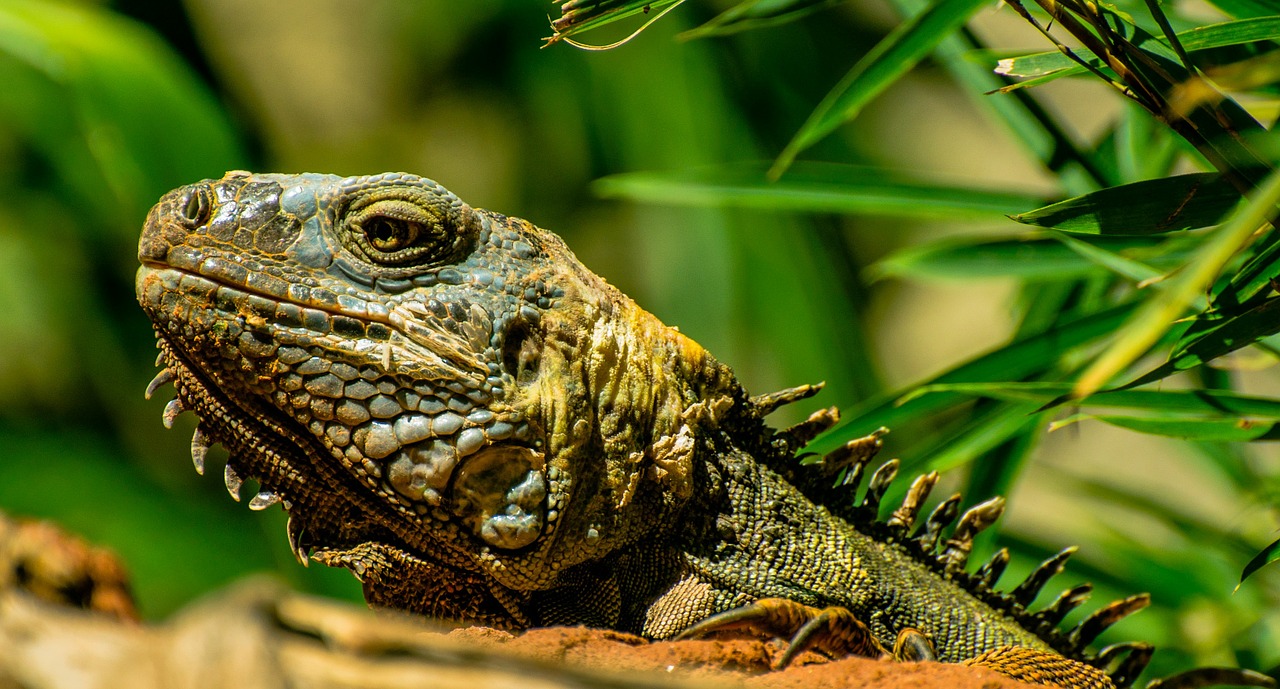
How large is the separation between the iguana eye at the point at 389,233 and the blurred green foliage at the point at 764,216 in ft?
3.32

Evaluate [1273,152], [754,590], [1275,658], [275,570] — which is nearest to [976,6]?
[1273,152]

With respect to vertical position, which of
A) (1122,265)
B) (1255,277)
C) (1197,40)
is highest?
(1197,40)

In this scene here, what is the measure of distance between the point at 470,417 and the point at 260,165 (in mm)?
4872

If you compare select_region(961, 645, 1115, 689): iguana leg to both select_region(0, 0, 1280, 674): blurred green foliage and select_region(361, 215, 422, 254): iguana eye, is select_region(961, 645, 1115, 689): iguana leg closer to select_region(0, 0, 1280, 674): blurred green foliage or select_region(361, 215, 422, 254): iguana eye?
select_region(0, 0, 1280, 674): blurred green foliage

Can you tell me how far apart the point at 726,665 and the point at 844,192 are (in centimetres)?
202

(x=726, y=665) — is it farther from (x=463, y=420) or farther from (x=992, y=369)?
(x=992, y=369)

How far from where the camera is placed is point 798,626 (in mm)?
2041

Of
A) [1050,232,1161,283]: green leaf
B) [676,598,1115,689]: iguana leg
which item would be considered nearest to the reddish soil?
[676,598,1115,689]: iguana leg

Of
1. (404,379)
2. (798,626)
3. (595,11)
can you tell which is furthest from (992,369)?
(404,379)

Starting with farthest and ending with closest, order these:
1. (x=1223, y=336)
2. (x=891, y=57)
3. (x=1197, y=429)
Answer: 1. (x=891, y=57)
2. (x=1197, y=429)
3. (x=1223, y=336)

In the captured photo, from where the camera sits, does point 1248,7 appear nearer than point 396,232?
No

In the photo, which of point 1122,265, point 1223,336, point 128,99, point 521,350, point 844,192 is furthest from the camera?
point 128,99

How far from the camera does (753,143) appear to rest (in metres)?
6.34

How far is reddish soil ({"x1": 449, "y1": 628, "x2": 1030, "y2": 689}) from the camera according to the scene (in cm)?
168
